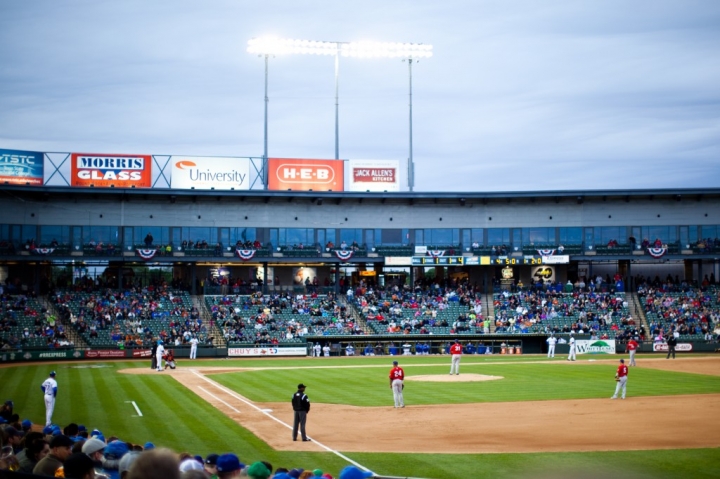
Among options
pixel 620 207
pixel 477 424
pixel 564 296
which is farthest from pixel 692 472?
pixel 620 207

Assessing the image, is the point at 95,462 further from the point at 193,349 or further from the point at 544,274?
the point at 544,274

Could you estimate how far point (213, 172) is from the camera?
7369cm

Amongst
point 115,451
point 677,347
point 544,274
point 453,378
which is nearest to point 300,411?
point 115,451

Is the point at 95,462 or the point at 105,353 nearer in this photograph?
the point at 95,462

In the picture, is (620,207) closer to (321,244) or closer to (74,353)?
(321,244)

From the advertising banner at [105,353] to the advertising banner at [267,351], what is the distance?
27.1 ft

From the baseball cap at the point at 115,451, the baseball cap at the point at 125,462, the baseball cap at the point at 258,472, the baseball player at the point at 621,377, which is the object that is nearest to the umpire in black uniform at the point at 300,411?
the baseball cap at the point at 115,451

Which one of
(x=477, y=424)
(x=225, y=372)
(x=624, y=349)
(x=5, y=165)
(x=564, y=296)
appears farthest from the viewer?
(x=564, y=296)

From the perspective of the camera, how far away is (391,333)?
2584 inches

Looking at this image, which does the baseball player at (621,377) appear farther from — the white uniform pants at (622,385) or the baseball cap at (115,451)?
the baseball cap at (115,451)

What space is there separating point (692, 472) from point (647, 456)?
187cm

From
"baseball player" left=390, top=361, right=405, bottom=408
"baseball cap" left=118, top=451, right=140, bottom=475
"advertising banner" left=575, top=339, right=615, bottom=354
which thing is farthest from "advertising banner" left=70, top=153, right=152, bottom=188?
"baseball cap" left=118, top=451, right=140, bottom=475

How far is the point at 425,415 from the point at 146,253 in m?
48.9

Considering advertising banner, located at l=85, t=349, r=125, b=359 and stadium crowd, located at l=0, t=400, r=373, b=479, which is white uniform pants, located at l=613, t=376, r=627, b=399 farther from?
advertising banner, located at l=85, t=349, r=125, b=359
